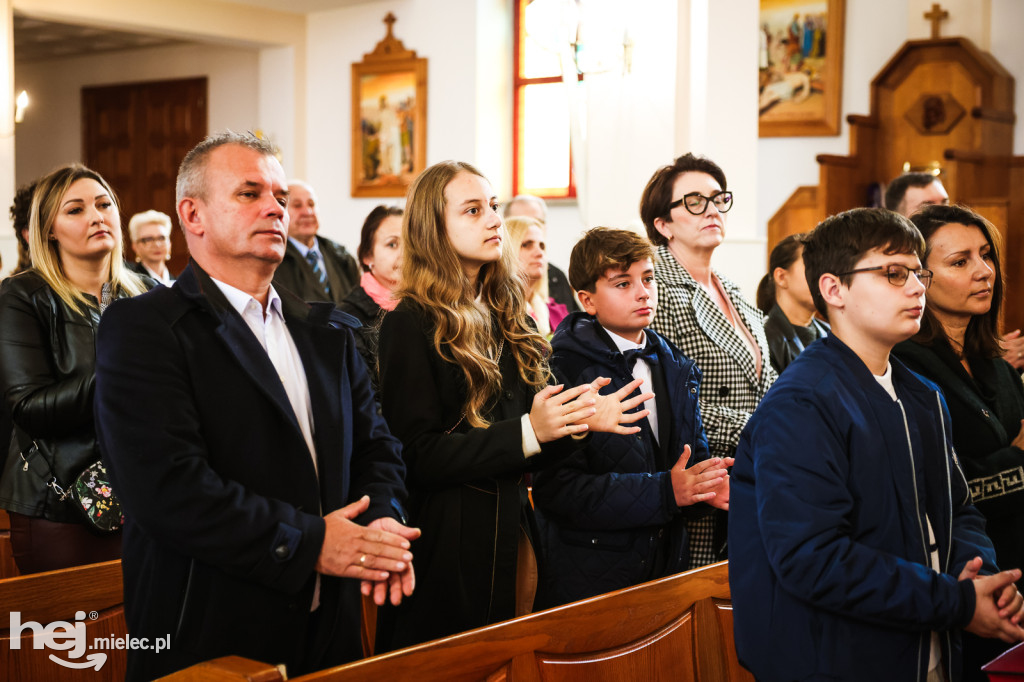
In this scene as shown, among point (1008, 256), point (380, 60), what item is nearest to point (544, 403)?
point (1008, 256)

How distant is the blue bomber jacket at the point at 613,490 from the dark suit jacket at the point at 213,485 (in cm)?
64

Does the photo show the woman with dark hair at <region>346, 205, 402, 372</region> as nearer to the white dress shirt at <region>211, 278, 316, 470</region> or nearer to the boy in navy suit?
the boy in navy suit

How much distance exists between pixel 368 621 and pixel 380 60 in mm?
7100

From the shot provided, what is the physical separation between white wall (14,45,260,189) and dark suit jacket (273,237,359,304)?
15.9 ft

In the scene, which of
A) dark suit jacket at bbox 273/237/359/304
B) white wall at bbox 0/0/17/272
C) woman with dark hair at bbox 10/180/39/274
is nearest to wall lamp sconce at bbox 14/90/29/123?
white wall at bbox 0/0/17/272

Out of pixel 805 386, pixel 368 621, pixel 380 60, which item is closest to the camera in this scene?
pixel 805 386

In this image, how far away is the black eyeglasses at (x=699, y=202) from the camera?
2947 mm

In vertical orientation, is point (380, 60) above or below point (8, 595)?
above

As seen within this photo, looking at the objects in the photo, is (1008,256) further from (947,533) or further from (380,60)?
(947,533)

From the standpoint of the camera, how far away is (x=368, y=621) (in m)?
2.70

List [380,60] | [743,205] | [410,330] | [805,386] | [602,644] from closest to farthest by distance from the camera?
[805,386]
[602,644]
[410,330]
[743,205]
[380,60]

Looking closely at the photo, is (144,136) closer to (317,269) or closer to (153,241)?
(153,241)

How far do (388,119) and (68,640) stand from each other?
744 cm

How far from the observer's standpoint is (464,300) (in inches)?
92.0
